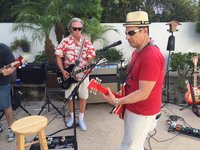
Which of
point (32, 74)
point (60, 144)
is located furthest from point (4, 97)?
point (32, 74)

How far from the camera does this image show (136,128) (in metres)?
2.23

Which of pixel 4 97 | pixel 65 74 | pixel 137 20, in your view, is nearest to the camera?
pixel 137 20

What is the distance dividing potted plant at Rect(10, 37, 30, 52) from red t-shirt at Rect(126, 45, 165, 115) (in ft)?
15.7

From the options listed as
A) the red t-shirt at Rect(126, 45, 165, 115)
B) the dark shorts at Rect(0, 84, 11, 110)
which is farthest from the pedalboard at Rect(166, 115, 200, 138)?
the dark shorts at Rect(0, 84, 11, 110)

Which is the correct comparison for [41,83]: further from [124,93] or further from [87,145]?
[124,93]

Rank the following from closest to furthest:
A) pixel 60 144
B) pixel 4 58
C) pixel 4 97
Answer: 1. pixel 60 144
2. pixel 4 58
3. pixel 4 97

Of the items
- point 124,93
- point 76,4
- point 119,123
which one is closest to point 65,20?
point 76,4

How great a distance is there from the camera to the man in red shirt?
6.51ft

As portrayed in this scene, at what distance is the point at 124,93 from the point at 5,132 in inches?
94.6

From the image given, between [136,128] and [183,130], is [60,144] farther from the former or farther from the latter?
[183,130]

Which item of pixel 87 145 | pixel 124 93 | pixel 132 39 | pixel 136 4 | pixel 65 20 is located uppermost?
pixel 136 4

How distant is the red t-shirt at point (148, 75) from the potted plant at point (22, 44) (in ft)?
15.7

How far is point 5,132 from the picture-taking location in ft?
12.8

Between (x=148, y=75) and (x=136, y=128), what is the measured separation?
0.54m
